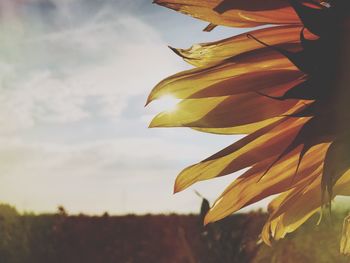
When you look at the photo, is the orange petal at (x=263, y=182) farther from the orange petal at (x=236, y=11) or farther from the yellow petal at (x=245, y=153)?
the orange petal at (x=236, y=11)

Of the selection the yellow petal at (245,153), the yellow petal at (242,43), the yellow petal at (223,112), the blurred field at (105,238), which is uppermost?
the yellow petal at (242,43)

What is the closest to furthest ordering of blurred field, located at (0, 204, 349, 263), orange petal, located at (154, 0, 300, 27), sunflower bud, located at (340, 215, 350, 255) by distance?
orange petal, located at (154, 0, 300, 27) → sunflower bud, located at (340, 215, 350, 255) → blurred field, located at (0, 204, 349, 263)

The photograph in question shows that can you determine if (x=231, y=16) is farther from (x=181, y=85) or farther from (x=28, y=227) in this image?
(x=28, y=227)

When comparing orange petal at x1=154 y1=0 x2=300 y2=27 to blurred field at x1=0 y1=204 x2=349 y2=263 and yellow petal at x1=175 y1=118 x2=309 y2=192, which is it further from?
blurred field at x1=0 y1=204 x2=349 y2=263

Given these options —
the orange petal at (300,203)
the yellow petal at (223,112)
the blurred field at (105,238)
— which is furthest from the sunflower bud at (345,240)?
the blurred field at (105,238)

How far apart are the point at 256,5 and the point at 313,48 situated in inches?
3.6

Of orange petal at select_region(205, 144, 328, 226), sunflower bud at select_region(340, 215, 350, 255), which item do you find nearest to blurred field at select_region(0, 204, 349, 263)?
sunflower bud at select_region(340, 215, 350, 255)

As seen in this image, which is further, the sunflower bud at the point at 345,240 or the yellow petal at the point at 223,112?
the sunflower bud at the point at 345,240

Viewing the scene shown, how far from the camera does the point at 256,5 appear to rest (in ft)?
2.29

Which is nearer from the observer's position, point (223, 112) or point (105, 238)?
point (223, 112)

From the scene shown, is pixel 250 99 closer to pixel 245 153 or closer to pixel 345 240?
pixel 245 153

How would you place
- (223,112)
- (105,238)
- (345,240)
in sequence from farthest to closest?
(105,238)
(345,240)
(223,112)

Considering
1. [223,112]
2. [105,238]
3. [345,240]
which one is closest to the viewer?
→ [223,112]

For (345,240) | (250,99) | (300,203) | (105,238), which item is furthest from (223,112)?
(105,238)
